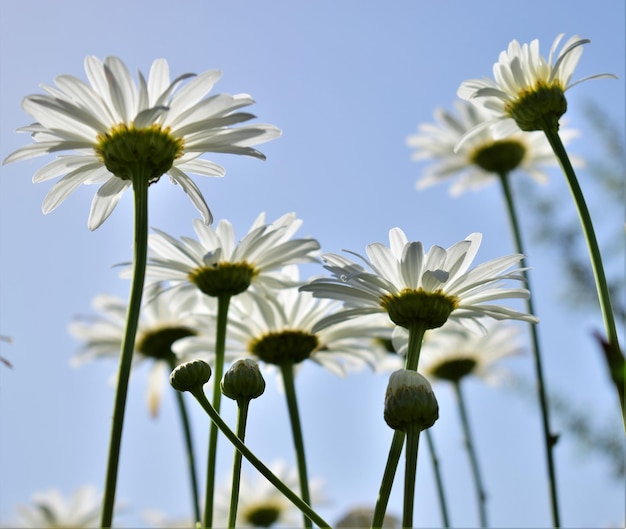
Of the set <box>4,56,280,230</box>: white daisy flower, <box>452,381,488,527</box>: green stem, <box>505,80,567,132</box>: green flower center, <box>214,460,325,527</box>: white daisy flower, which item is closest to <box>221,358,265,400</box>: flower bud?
<box>4,56,280,230</box>: white daisy flower

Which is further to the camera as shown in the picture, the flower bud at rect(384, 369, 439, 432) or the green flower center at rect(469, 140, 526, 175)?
the green flower center at rect(469, 140, 526, 175)

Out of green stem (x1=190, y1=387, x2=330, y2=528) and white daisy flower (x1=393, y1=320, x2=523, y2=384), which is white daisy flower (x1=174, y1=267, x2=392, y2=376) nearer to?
green stem (x1=190, y1=387, x2=330, y2=528)

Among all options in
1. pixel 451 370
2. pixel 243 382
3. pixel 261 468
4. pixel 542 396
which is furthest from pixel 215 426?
pixel 451 370

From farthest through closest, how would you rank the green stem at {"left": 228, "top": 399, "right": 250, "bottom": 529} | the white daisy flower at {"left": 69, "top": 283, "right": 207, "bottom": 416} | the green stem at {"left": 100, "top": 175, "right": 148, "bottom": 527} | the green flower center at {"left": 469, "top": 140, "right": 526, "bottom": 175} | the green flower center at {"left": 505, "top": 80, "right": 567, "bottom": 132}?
the green flower center at {"left": 469, "top": 140, "right": 526, "bottom": 175}
the white daisy flower at {"left": 69, "top": 283, "right": 207, "bottom": 416}
the green flower center at {"left": 505, "top": 80, "right": 567, "bottom": 132}
the green stem at {"left": 228, "top": 399, "right": 250, "bottom": 529}
the green stem at {"left": 100, "top": 175, "right": 148, "bottom": 527}

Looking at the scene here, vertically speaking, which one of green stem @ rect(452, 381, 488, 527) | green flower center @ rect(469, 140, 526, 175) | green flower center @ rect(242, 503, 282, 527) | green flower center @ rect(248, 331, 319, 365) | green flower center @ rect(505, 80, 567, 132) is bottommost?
green flower center @ rect(242, 503, 282, 527)

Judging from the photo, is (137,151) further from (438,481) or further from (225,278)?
(438,481)

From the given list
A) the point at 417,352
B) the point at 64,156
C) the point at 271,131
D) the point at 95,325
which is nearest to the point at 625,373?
the point at 417,352
